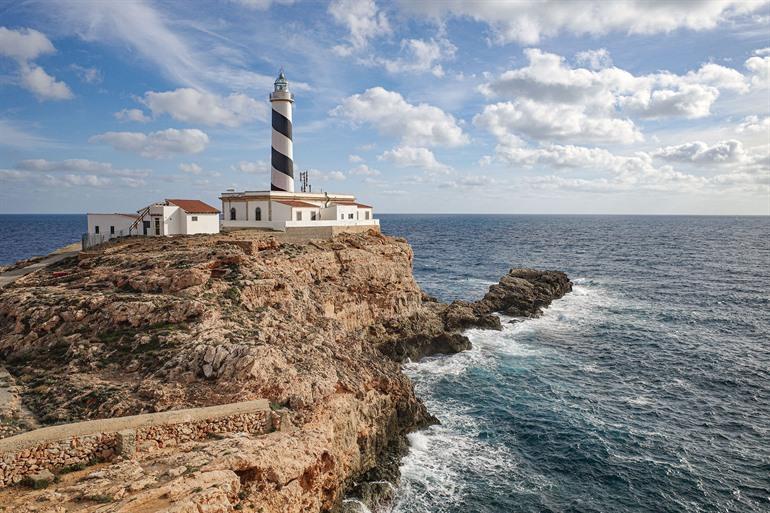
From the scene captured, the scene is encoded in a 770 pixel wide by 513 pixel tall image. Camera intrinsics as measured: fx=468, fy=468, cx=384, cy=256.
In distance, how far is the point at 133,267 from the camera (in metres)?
27.4

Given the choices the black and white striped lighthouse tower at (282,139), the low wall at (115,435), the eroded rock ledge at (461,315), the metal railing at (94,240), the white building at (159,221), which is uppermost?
the black and white striped lighthouse tower at (282,139)

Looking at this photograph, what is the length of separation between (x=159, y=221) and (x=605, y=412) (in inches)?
1403

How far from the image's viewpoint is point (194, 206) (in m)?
40.5

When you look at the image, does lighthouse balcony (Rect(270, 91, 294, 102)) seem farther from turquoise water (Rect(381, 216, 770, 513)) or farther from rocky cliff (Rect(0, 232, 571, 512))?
turquoise water (Rect(381, 216, 770, 513))

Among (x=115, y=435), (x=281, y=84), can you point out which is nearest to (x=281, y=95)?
(x=281, y=84)

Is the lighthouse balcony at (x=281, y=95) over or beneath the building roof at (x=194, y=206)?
over

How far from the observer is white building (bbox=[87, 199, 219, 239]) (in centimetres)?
3841

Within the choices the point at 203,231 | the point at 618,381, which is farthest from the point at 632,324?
the point at 203,231

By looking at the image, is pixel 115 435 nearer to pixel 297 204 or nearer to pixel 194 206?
pixel 194 206

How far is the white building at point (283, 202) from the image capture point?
44812 millimetres

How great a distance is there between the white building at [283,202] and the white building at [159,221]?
14.8ft

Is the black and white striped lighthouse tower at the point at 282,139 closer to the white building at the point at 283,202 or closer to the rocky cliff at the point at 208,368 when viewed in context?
the white building at the point at 283,202

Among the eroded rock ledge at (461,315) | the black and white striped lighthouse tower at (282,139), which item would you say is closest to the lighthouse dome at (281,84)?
the black and white striped lighthouse tower at (282,139)

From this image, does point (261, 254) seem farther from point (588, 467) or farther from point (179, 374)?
point (588, 467)
